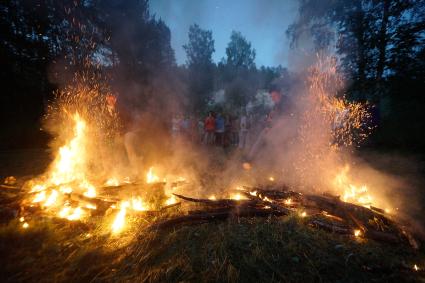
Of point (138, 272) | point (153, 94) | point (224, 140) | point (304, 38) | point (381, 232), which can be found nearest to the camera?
point (138, 272)

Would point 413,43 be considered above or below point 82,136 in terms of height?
above

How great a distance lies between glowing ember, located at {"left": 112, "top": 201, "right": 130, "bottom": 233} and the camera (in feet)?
13.0

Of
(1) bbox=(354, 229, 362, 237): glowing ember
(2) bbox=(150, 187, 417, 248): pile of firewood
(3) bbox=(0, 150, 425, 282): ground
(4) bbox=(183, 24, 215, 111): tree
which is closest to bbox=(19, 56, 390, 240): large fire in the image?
(2) bbox=(150, 187, 417, 248): pile of firewood

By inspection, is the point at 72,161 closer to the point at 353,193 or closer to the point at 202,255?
the point at 202,255

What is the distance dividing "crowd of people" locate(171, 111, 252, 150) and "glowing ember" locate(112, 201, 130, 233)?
10.1m

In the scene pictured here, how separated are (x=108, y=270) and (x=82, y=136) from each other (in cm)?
615

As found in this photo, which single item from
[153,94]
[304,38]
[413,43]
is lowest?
[153,94]

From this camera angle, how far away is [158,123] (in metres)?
8.97

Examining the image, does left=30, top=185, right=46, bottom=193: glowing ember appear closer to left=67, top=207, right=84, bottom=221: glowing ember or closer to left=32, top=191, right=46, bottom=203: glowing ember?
left=32, top=191, right=46, bottom=203: glowing ember

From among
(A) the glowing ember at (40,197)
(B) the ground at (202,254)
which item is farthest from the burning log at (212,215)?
(A) the glowing ember at (40,197)

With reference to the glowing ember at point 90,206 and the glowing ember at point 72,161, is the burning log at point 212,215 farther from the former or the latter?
the glowing ember at point 72,161

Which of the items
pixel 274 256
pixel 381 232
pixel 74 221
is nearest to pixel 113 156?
pixel 74 221

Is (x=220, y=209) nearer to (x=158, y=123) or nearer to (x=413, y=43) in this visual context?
(x=158, y=123)

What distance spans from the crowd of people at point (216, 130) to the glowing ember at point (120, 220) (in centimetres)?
1012
